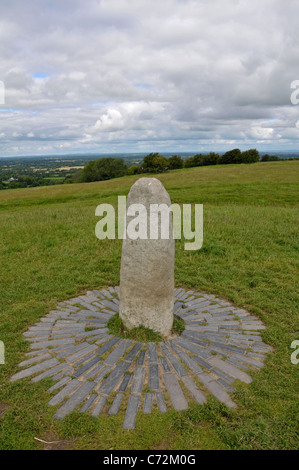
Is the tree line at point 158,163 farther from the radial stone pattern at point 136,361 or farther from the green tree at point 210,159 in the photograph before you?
the radial stone pattern at point 136,361

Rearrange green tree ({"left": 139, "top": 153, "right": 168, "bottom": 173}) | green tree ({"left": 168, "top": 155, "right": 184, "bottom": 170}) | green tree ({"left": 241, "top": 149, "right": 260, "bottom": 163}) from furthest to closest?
green tree ({"left": 241, "top": 149, "right": 260, "bottom": 163}) < green tree ({"left": 168, "top": 155, "right": 184, "bottom": 170}) < green tree ({"left": 139, "top": 153, "right": 168, "bottom": 173})

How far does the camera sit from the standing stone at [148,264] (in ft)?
→ 16.9

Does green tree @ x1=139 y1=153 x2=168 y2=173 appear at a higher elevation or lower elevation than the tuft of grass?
higher

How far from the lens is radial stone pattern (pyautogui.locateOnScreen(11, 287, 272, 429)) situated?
13.1 ft

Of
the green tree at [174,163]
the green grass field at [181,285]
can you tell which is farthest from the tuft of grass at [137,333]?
the green tree at [174,163]

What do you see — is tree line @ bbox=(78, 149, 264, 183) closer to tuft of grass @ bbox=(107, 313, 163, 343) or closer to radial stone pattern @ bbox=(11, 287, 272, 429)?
radial stone pattern @ bbox=(11, 287, 272, 429)

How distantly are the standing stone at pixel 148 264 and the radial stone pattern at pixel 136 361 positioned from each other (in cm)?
48

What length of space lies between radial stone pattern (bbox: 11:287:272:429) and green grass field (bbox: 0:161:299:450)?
0.17m

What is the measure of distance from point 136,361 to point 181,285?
3.48 m

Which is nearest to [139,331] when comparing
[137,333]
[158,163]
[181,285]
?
[137,333]

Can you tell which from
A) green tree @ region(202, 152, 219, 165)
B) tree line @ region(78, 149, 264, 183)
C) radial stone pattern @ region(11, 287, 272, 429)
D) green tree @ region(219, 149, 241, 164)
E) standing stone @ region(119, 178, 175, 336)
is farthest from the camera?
green tree @ region(202, 152, 219, 165)

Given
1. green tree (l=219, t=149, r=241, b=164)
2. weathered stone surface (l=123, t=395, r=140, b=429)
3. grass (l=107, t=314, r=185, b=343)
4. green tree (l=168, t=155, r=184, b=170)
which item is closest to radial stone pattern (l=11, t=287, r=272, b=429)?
weathered stone surface (l=123, t=395, r=140, b=429)

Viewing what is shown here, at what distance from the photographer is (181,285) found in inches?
312
